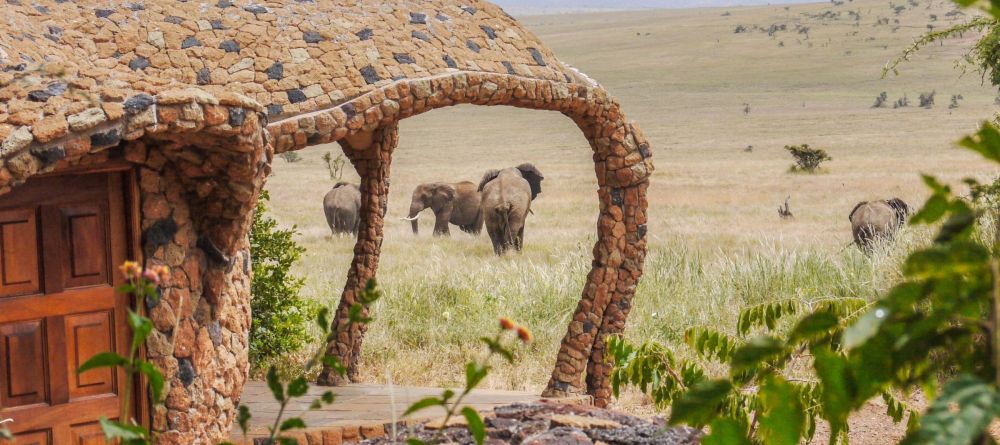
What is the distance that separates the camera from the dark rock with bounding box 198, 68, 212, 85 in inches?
270

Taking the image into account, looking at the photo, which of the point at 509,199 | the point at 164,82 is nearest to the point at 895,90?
the point at 509,199

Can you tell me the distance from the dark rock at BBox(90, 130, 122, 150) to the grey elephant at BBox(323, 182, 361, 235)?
19.8m

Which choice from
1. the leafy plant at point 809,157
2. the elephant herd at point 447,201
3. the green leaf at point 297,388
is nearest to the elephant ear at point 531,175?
the elephant herd at point 447,201

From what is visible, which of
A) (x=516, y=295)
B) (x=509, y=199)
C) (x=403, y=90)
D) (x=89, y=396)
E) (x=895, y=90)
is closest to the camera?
(x=89, y=396)

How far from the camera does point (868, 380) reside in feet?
5.53

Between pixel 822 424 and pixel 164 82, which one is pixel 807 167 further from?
pixel 164 82

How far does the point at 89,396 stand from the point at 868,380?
17.4ft

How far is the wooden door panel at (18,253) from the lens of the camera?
5.93 metres

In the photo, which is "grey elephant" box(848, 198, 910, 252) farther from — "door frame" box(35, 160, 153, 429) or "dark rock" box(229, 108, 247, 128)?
"dark rock" box(229, 108, 247, 128)

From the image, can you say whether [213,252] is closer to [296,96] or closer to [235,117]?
[235,117]

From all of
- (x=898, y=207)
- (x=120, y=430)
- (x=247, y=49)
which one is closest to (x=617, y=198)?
(x=247, y=49)

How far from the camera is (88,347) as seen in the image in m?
6.31

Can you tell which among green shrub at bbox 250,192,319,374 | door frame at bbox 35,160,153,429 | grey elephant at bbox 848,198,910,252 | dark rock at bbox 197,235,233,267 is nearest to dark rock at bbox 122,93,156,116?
door frame at bbox 35,160,153,429

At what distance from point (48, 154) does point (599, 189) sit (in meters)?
4.78
